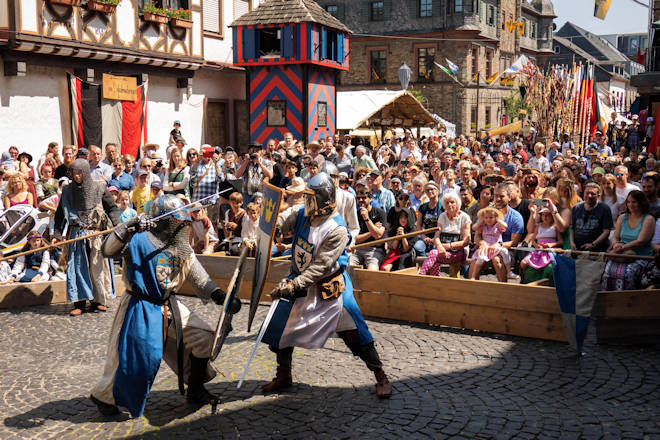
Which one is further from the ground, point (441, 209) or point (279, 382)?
point (441, 209)

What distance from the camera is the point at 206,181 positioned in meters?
11.7

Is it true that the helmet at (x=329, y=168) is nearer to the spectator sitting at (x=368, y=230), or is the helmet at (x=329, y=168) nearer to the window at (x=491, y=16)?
the spectator sitting at (x=368, y=230)

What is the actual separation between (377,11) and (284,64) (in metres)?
26.7

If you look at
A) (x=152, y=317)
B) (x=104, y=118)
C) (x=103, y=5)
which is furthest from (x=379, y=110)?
(x=152, y=317)

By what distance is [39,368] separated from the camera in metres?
6.21

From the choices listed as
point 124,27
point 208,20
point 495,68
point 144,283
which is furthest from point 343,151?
point 495,68

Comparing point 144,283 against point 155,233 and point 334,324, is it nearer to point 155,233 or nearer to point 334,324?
point 155,233

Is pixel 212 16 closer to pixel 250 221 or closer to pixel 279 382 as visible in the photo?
pixel 250 221

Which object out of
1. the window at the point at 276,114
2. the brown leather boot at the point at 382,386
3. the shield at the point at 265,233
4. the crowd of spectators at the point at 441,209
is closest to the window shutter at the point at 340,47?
the window at the point at 276,114

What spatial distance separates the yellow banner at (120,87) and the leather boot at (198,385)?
12.6m

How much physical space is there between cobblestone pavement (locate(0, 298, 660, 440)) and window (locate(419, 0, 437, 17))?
39198 millimetres

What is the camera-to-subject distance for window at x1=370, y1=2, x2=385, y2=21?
45250 mm

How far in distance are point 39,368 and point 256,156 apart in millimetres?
6067

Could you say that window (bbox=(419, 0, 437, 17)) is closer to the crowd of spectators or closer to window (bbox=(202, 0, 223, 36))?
window (bbox=(202, 0, 223, 36))
